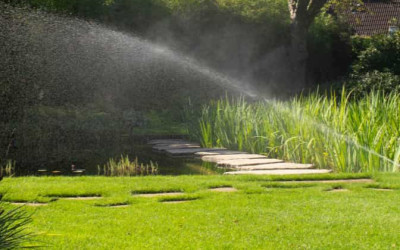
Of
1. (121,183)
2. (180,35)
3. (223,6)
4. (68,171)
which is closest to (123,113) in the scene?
(180,35)

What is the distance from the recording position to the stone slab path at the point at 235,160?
25.0 ft

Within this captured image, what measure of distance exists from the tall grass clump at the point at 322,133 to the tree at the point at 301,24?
5016 millimetres

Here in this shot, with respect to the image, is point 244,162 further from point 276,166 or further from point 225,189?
point 225,189

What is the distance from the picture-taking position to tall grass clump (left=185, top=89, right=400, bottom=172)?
24.8 ft

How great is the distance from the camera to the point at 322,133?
836 cm

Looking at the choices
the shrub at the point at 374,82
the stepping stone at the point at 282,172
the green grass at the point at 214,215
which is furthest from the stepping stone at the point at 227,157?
the shrub at the point at 374,82

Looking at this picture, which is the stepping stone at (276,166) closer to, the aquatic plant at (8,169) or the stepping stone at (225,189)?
the stepping stone at (225,189)

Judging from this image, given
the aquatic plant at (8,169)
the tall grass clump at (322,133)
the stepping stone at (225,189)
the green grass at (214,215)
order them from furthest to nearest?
the tall grass clump at (322,133)
the aquatic plant at (8,169)
the stepping stone at (225,189)
the green grass at (214,215)

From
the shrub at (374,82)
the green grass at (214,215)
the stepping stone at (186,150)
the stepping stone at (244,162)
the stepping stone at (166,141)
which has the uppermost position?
the shrub at (374,82)

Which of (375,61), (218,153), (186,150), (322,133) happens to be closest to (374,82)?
(375,61)

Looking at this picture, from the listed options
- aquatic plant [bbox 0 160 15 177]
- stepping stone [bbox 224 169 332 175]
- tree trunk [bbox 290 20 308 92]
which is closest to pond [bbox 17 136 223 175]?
aquatic plant [bbox 0 160 15 177]

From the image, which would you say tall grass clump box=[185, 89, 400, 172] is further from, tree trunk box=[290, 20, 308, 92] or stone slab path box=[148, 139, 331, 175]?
tree trunk box=[290, 20, 308, 92]

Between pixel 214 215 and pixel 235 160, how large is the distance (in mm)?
3777

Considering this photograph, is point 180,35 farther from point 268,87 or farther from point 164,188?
point 164,188
